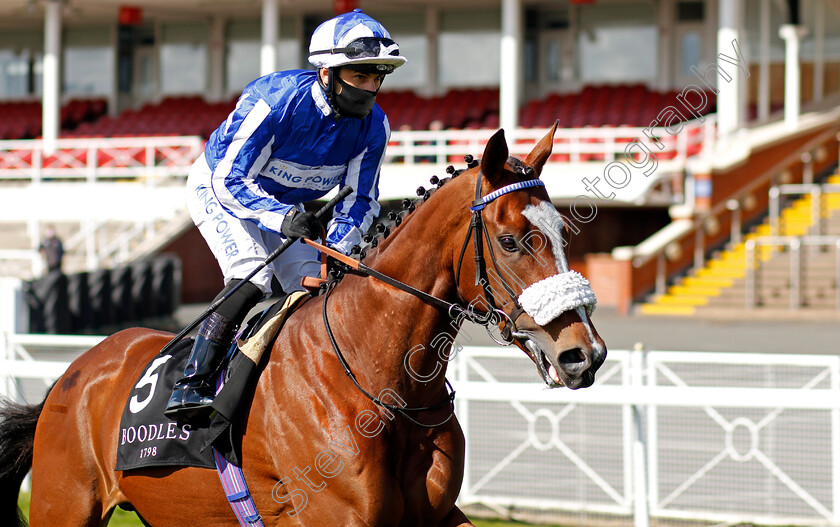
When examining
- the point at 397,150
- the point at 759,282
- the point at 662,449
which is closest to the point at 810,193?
the point at 759,282

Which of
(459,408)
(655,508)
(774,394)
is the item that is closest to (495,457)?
(459,408)

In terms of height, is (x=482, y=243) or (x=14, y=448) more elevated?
(x=482, y=243)

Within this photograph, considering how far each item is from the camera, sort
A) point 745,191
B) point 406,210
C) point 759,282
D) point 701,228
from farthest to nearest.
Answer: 1. point 745,191
2. point 701,228
3. point 759,282
4. point 406,210

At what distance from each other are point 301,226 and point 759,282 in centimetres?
1337

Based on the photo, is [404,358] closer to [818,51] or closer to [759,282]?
[759,282]

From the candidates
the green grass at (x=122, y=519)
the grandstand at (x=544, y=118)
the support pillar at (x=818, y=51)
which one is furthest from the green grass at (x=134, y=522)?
the support pillar at (x=818, y=51)

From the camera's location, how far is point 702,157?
1720 centimetres

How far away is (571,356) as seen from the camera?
2516mm

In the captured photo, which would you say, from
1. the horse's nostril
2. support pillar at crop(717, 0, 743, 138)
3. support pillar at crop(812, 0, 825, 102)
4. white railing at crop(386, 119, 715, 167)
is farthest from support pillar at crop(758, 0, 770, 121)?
the horse's nostril

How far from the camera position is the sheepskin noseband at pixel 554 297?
8.29 ft

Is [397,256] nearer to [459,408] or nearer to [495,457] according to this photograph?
[459,408]

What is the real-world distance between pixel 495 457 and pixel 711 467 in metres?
1.29

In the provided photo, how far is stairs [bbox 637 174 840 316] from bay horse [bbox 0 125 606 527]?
1276 cm

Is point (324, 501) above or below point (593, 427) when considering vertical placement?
above
